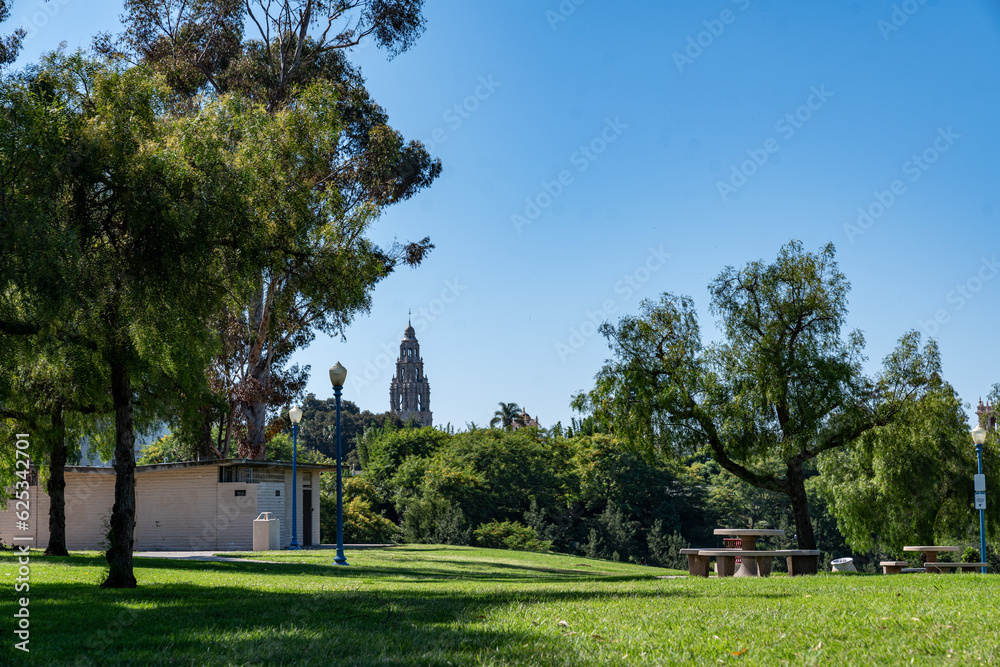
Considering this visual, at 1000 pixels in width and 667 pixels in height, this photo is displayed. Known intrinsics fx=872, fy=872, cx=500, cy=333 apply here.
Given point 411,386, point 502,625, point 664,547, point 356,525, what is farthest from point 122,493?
point 411,386

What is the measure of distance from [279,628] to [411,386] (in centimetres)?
15516

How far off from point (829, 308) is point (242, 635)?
1800 cm

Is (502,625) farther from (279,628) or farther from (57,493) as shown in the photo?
(57,493)

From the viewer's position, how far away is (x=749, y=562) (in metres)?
17.1

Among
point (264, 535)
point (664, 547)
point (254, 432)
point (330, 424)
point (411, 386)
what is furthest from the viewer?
point (411, 386)

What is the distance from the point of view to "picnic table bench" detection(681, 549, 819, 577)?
16.4 m

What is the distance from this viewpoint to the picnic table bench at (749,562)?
647 inches

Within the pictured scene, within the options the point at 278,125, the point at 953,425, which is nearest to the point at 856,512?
the point at 953,425

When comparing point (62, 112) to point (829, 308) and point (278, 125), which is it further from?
point (829, 308)

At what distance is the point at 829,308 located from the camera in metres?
21.0

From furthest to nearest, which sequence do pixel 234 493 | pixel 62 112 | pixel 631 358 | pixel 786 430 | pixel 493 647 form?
pixel 234 493
pixel 631 358
pixel 786 430
pixel 62 112
pixel 493 647

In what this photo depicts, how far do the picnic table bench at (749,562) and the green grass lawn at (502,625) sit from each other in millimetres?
5121

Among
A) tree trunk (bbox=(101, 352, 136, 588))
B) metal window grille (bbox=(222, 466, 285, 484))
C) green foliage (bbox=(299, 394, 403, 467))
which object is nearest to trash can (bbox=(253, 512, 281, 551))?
metal window grille (bbox=(222, 466, 285, 484))

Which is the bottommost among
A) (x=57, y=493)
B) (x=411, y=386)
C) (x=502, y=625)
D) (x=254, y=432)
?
(x=502, y=625)
